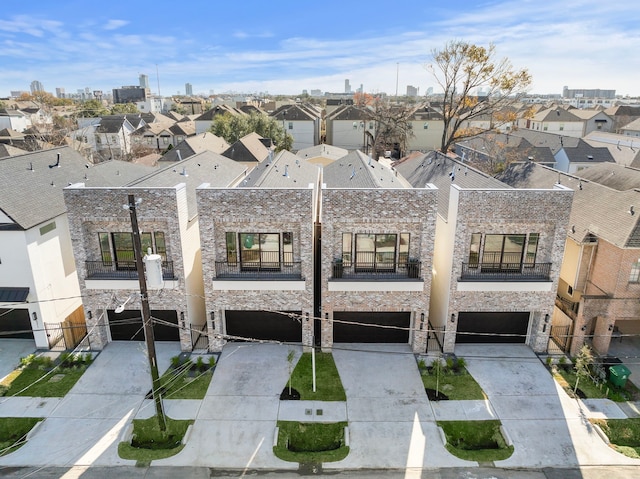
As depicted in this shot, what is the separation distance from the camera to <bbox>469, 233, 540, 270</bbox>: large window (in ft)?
60.6

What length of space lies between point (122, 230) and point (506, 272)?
17.0m

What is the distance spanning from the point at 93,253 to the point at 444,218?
52.7ft

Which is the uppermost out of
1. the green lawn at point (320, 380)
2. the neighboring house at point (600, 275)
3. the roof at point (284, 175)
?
the roof at point (284, 175)

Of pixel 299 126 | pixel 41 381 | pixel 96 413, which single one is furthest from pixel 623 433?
pixel 299 126

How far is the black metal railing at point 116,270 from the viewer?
18656 millimetres

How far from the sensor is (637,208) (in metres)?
18.6

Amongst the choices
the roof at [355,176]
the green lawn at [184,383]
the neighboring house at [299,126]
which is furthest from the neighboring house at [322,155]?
the green lawn at [184,383]

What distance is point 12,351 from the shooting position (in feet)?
64.5

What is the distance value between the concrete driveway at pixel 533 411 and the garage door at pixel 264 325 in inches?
304

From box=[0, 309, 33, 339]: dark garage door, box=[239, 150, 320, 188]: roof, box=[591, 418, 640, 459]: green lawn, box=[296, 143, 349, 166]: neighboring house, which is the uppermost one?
box=[239, 150, 320, 188]: roof

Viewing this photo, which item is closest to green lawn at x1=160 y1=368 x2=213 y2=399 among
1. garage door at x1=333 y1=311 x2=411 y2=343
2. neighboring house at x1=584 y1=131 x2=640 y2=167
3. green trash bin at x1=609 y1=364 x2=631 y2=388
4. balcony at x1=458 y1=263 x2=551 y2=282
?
garage door at x1=333 y1=311 x2=411 y2=343

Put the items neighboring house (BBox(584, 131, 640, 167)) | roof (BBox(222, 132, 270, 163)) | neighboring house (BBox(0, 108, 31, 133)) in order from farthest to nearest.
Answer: neighboring house (BBox(0, 108, 31, 133)), neighboring house (BBox(584, 131, 640, 167)), roof (BBox(222, 132, 270, 163))

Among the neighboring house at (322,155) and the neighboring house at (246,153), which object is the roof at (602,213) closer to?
the neighboring house at (322,155)

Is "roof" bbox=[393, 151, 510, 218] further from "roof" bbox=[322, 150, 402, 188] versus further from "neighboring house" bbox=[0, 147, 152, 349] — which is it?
"neighboring house" bbox=[0, 147, 152, 349]
